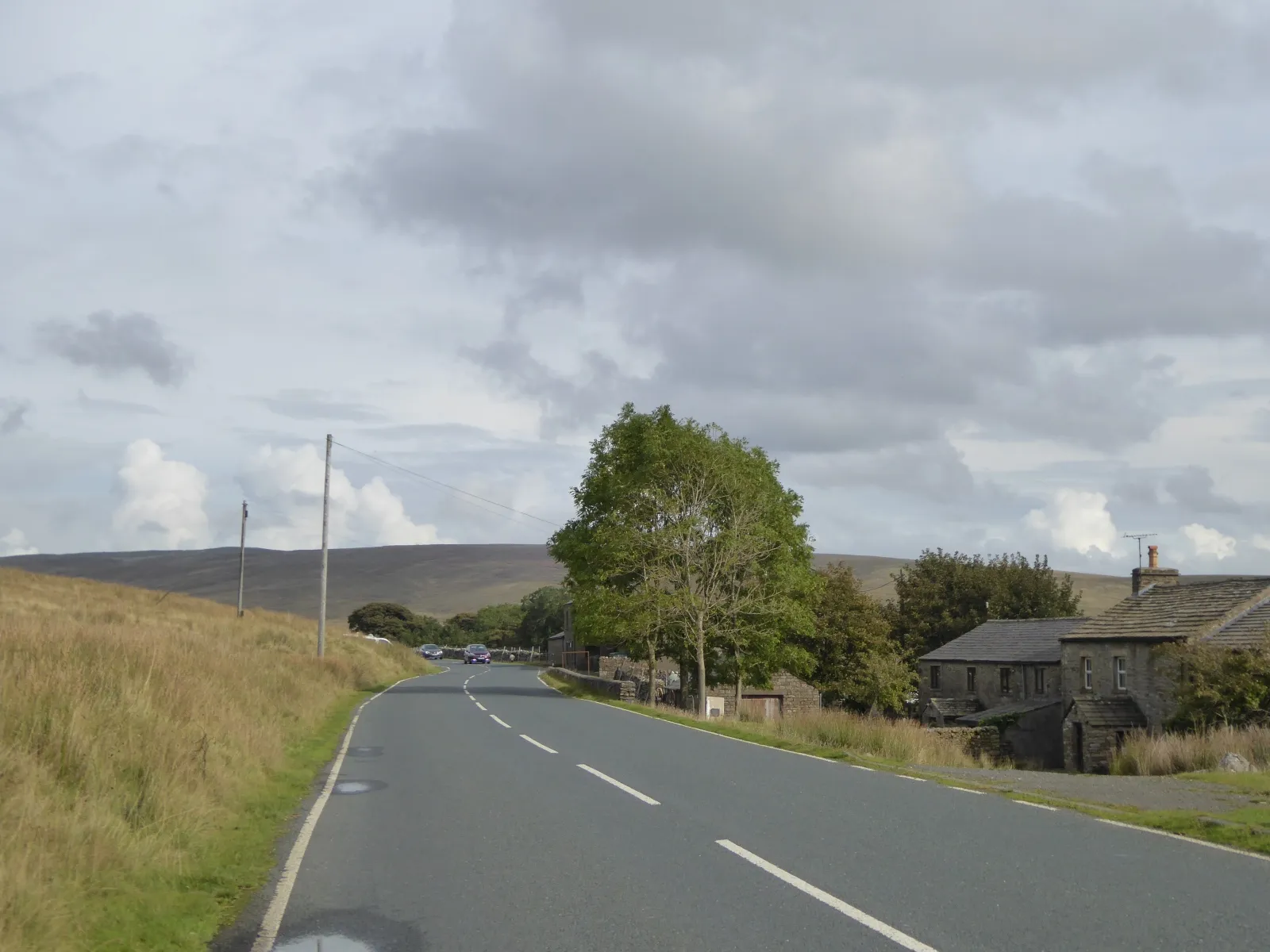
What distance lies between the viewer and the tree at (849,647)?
60969 millimetres

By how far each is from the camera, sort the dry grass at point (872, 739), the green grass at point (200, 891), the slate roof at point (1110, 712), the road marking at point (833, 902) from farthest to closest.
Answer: the slate roof at point (1110, 712) → the dry grass at point (872, 739) → the green grass at point (200, 891) → the road marking at point (833, 902)

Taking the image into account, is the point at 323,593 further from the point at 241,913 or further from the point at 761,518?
the point at 241,913

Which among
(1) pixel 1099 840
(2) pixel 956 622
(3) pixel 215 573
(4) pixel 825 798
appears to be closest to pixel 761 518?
(4) pixel 825 798

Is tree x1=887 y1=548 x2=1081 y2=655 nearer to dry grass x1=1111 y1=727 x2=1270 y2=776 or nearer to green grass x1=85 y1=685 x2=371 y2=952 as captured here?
dry grass x1=1111 y1=727 x2=1270 y2=776

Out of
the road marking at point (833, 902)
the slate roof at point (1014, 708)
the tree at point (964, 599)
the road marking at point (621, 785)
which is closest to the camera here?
the road marking at point (833, 902)

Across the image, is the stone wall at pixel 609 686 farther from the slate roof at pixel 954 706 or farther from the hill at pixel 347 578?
the hill at pixel 347 578

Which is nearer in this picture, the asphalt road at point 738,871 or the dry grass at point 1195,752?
the asphalt road at point 738,871

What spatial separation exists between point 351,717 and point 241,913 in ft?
64.9

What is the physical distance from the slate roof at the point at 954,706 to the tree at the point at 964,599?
19.3 m

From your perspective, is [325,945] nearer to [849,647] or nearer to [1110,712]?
[1110,712]

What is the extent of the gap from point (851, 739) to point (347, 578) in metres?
172

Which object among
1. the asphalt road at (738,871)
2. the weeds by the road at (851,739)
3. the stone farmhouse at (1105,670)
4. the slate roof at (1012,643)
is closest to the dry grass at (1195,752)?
the weeds by the road at (851,739)

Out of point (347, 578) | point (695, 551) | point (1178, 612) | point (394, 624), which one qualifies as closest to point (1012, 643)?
point (1178, 612)

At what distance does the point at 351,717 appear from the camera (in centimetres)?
2666
